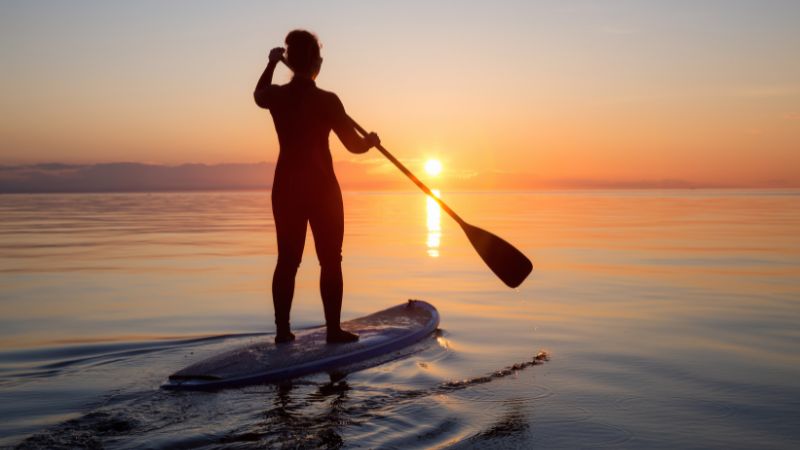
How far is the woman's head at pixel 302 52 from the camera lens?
19.5ft

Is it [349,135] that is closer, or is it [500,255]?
[349,135]

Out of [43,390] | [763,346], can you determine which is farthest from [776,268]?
[43,390]

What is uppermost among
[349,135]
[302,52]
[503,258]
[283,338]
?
[302,52]

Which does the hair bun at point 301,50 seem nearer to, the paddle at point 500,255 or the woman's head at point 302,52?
the woman's head at point 302,52

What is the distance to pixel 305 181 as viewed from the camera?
5.94 m

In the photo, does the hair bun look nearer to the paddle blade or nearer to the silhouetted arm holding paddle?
the silhouetted arm holding paddle

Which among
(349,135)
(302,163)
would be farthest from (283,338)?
(349,135)

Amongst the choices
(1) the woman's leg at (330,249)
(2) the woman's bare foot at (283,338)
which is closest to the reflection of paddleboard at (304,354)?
(2) the woman's bare foot at (283,338)

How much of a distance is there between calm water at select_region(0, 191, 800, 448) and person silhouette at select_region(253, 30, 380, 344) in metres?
1.01

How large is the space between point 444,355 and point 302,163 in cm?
214

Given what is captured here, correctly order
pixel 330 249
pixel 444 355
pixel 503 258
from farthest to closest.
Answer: pixel 503 258 < pixel 444 355 < pixel 330 249

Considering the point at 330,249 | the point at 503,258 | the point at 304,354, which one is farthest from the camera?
the point at 503,258

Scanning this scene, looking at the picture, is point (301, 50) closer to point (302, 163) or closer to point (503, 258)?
point (302, 163)

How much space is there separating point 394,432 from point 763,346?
4.26 m
